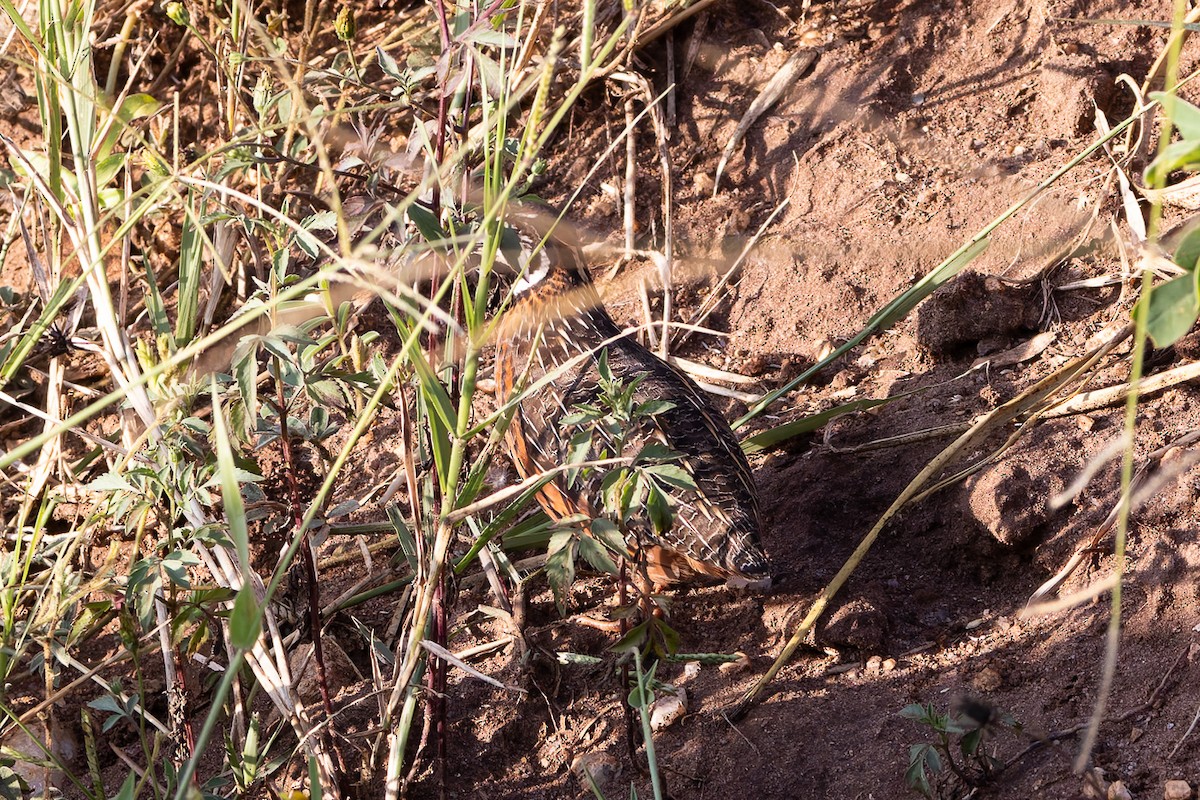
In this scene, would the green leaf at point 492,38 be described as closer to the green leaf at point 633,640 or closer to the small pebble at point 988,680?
the green leaf at point 633,640

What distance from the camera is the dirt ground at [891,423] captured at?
2.83 m

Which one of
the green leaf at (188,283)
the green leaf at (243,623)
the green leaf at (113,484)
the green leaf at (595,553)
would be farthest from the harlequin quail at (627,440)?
the green leaf at (243,623)

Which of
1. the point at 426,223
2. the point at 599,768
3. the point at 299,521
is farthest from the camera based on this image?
the point at 599,768

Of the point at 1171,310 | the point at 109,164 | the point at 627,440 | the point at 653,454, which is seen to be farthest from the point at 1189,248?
the point at 109,164

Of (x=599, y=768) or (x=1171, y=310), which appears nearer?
(x=1171, y=310)

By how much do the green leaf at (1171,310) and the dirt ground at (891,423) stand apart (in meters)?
1.23

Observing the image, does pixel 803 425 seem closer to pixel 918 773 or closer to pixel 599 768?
pixel 599 768

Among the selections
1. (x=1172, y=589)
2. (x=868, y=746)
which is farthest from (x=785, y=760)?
(x=1172, y=589)

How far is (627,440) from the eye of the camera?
375 centimetres

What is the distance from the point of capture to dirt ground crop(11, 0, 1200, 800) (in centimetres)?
283

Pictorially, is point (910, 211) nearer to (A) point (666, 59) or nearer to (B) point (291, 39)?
(A) point (666, 59)

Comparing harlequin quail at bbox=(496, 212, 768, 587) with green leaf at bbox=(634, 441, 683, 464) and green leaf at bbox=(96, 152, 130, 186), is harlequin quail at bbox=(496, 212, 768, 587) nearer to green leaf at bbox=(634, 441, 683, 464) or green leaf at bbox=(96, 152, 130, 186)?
green leaf at bbox=(634, 441, 683, 464)

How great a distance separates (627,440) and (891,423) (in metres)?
0.96

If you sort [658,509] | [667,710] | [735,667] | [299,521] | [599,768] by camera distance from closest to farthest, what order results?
[658,509] < [299,521] < [599,768] < [667,710] < [735,667]
